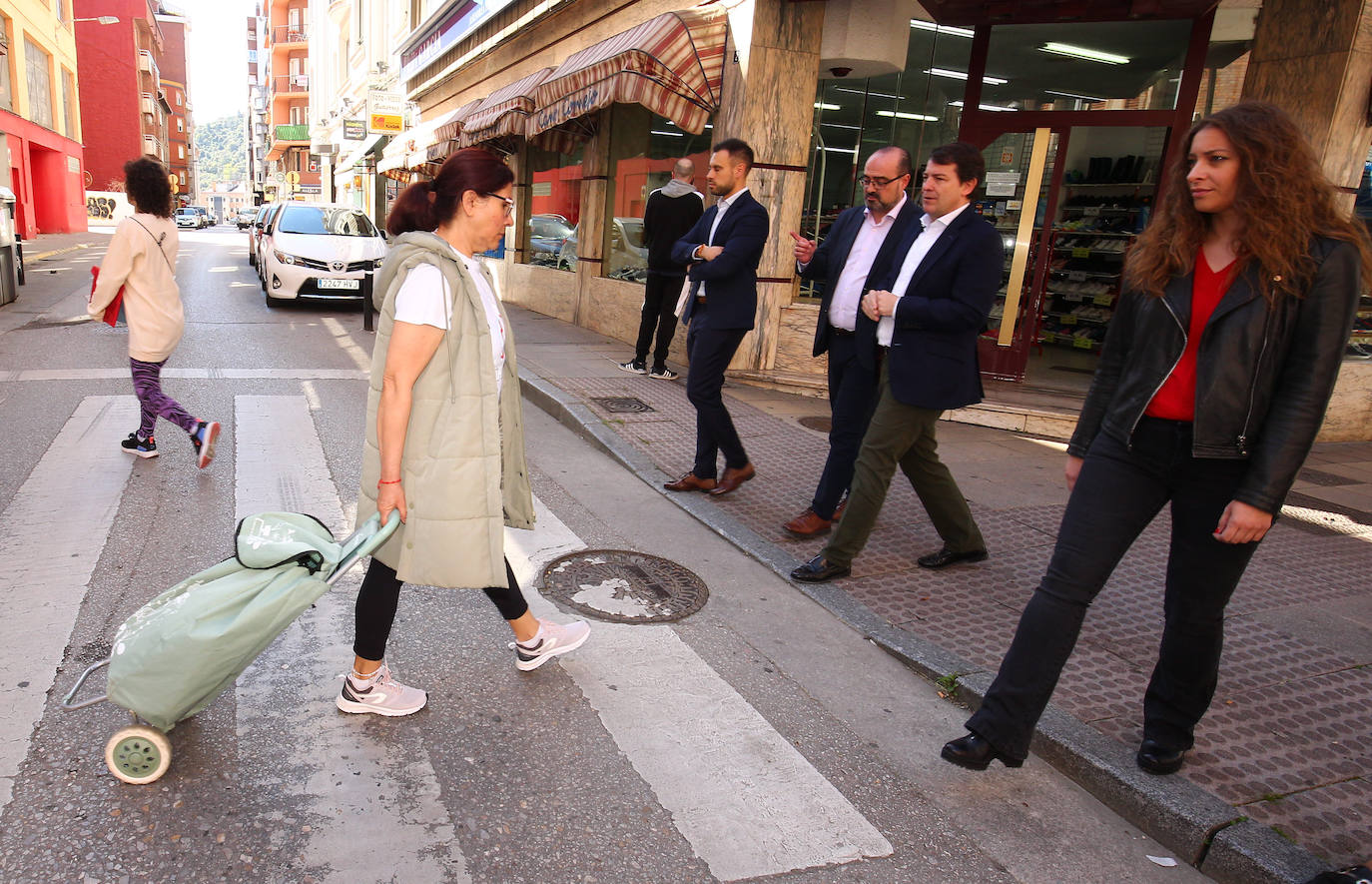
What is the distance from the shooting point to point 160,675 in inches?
96.7

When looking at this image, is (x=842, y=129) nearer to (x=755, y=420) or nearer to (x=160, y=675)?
(x=755, y=420)

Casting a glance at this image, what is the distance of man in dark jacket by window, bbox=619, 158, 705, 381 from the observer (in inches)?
345

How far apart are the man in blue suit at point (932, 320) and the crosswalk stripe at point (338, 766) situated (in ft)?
7.48

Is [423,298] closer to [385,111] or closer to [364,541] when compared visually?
[364,541]

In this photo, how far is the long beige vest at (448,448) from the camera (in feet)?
8.63

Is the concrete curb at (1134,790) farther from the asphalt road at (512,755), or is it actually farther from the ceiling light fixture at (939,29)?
the ceiling light fixture at (939,29)

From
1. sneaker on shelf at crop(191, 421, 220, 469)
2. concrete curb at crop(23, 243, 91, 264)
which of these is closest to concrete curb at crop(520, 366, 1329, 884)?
sneaker on shelf at crop(191, 421, 220, 469)

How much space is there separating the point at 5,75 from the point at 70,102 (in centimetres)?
997

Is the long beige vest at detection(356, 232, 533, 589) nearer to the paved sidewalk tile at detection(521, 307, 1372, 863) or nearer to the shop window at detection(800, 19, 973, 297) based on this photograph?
the paved sidewalk tile at detection(521, 307, 1372, 863)

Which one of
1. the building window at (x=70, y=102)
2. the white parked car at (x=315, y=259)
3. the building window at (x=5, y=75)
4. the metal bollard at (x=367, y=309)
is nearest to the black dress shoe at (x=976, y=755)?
the metal bollard at (x=367, y=309)

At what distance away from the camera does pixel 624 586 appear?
13.8 ft

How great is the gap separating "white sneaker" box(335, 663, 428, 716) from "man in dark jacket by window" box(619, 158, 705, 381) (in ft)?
20.6

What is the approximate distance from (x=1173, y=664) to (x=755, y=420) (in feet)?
16.1

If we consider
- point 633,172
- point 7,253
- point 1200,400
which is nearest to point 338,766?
point 1200,400
